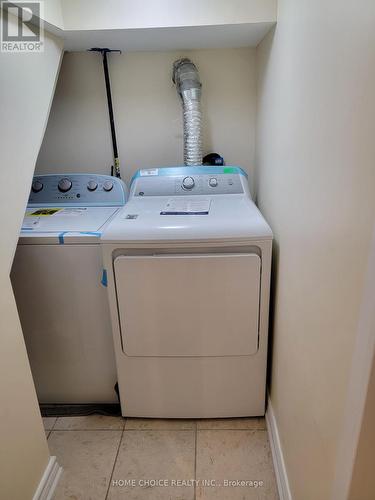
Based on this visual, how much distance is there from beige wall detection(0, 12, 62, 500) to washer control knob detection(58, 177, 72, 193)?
60 centimetres

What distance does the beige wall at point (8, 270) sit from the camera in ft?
3.43

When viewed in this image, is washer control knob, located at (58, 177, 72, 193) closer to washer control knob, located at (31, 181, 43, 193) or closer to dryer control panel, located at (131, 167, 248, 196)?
washer control knob, located at (31, 181, 43, 193)

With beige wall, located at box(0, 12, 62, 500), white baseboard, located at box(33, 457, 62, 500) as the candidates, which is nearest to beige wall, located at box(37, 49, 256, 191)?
beige wall, located at box(0, 12, 62, 500)

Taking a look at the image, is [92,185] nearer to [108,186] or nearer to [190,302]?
[108,186]

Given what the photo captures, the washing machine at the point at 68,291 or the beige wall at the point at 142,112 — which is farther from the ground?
the beige wall at the point at 142,112

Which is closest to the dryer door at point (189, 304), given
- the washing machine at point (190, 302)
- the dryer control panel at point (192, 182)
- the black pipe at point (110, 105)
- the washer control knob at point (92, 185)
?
the washing machine at point (190, 302)

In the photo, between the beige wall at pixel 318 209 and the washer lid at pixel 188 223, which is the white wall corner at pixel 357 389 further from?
the washer lid at pixel 188 223

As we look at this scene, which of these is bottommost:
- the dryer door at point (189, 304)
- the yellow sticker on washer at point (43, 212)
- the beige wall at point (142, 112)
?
the dryer door at point (189, 304)

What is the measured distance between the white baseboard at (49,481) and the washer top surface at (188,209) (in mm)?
936

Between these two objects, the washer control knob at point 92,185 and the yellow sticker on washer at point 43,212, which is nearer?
the yellow sticker on washer at point 43,212

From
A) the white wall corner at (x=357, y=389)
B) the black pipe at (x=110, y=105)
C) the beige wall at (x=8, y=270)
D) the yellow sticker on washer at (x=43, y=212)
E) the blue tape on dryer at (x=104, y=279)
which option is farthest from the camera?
the black pipe at (x=110, y=105)

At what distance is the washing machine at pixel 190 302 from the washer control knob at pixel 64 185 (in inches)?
16.0

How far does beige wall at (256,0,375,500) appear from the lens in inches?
25.0

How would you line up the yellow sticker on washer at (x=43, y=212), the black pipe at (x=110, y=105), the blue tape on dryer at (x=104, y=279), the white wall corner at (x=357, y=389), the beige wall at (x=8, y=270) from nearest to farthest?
the white wall corner at (x=357, y=389) < the beige wall at (x=8, y=270) < the blue tape on dryer at (x=104, y=279) < the yellow sticker on washer at (x=43, y=212) < the black pipe at (x=110, y=105)
